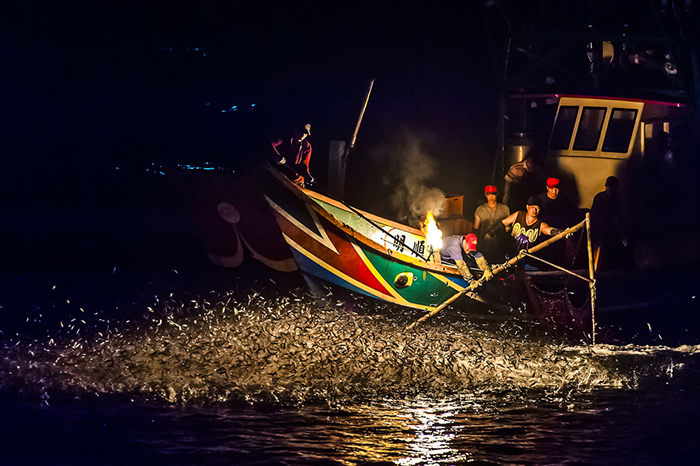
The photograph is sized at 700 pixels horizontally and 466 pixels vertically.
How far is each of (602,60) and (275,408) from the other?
8.17m

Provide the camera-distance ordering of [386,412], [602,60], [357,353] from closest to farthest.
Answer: [386,412], [357,353], [602,60]

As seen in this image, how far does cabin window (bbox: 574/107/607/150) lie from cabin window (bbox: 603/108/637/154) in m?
0.16

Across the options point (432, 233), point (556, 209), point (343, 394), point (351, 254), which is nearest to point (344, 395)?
point (343, 394)

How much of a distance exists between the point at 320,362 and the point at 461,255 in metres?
2.67

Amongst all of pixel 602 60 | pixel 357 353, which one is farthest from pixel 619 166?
pixel 357 353

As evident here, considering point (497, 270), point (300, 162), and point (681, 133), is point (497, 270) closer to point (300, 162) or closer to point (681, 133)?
point (300, 162)

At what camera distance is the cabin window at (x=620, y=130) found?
12.8m

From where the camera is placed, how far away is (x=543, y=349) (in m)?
11.0

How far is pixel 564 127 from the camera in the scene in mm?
12641

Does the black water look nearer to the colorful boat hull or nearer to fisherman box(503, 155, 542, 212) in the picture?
the colorful boat hull

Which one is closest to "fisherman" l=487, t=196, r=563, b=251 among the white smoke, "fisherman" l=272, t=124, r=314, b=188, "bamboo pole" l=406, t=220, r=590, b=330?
"bamboo pole" l=406, t=220, r=590, b=330

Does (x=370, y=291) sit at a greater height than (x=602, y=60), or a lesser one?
lesser

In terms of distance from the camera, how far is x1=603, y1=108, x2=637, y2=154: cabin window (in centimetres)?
1275

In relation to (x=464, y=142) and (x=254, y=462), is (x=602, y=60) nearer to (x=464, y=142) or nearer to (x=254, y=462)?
(x=464, y=142)
